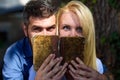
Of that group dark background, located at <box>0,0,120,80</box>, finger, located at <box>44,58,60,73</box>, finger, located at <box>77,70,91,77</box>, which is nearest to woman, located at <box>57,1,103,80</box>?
finger, located at <box>77,70,91,77</box>

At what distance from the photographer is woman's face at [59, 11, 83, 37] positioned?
3.55 m

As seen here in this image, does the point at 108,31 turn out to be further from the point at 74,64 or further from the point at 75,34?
the point at 74,64

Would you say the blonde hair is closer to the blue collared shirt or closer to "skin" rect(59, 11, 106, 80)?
"skin" rect(59, 11, 106, 80)

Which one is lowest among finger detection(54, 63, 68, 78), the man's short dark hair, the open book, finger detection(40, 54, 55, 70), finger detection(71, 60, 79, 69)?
finger detection(54, 63, 68, 78)

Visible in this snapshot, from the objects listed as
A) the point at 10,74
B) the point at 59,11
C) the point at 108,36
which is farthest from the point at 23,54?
the point at 108,36

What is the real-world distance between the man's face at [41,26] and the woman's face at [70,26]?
7 cm

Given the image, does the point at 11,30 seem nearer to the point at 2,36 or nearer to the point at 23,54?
the point at 2,36

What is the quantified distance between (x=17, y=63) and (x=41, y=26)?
392mm

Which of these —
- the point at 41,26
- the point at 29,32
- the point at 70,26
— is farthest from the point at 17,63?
the point at 70,26

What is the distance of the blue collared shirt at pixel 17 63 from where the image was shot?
3686 millimetres

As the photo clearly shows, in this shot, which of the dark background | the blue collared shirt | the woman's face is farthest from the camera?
the dark background

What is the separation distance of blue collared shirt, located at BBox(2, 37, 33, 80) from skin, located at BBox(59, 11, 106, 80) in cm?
40

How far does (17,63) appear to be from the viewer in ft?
12.3

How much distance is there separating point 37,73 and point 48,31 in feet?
1.42
